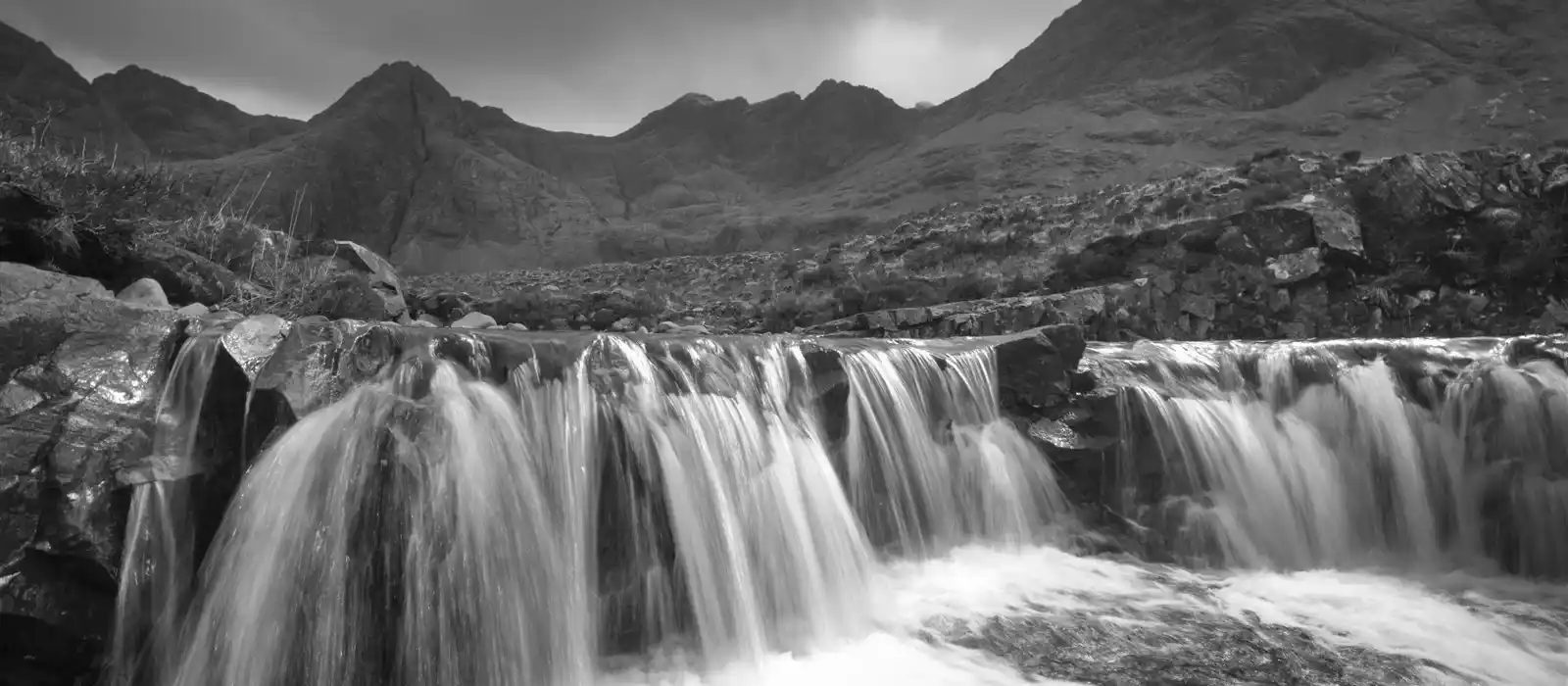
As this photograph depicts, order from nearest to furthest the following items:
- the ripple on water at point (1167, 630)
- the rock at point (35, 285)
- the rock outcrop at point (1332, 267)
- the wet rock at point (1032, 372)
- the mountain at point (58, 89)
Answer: the rock at point (35, 285) → the ripple on water at point (1167, 630) → the wet rock at point (1032, 372) → the rock outcrop at point (1332, 267) → the mountain at point (58, 89)

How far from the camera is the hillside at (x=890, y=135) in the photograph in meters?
51.9

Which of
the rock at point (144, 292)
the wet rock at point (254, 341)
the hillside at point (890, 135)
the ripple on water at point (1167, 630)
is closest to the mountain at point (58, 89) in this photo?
the hillside at point (890, 135)

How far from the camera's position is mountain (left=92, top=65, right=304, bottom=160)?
2869 inches

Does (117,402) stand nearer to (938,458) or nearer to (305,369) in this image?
(305,369)

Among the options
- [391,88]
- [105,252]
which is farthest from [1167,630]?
[391,88]

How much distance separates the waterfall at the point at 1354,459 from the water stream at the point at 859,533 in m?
0.03

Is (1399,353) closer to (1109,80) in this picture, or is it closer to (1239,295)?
(1239,295)

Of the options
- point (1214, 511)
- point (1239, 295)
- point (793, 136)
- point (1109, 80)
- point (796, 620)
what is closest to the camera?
point (796, 620)

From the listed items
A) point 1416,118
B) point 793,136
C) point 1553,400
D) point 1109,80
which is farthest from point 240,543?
point 793,136

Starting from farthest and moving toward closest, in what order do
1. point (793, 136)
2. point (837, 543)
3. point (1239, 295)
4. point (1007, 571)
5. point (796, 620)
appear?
1. point (793, 136)
2. point (1239, 295)
3. point (1007, 571)
4. point (837, 543)
5. point (796, 620)

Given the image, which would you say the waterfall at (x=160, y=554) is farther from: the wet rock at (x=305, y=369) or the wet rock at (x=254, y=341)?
the wet rock at (x=305, y=369)

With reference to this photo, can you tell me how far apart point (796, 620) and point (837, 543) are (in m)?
0.80

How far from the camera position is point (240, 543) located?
4.00m

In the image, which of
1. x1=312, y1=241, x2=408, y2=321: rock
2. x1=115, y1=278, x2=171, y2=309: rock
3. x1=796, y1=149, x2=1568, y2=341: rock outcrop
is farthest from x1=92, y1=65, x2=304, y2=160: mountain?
x1=796, y1=149, x2=1568, y2=341: rock outcrop
